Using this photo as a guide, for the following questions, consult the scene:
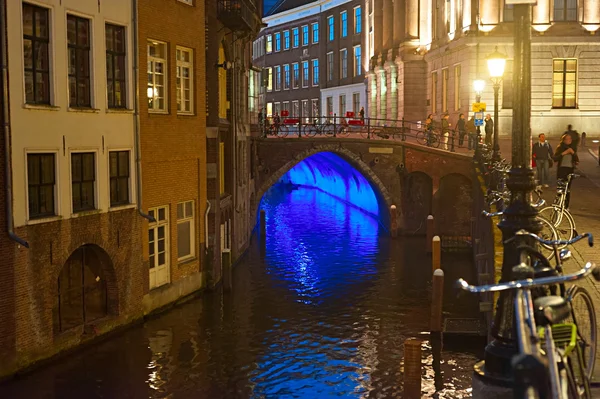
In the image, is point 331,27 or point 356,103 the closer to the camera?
point 356,103

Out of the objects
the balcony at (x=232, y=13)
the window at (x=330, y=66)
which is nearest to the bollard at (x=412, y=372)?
the balcony at (x=232, y=13)

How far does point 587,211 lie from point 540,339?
63.2 ft

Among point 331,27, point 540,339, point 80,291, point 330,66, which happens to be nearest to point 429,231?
point 80,291

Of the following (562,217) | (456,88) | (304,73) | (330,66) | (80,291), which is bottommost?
(80,291)

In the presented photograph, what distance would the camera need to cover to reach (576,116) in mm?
44781

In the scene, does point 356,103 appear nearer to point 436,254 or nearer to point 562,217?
point 436,254

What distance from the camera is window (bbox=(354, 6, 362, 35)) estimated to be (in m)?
72.1

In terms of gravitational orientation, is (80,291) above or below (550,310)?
below

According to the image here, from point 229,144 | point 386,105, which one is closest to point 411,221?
point 229,144

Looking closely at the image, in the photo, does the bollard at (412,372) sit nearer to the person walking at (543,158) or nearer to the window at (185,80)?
the window at (185,80)

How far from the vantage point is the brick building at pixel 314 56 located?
2916 inches

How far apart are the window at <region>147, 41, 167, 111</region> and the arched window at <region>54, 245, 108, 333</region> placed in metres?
4.71

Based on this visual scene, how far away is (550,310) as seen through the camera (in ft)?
19.2

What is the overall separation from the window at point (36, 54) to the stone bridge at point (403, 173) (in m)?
23.4
